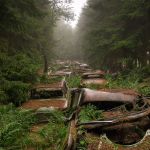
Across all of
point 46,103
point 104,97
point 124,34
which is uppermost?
point 124,34

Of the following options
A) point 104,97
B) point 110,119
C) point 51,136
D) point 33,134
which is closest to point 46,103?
point 104,97

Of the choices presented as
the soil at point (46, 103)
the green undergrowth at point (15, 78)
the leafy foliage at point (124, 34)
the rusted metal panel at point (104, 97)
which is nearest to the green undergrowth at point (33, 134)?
the rusted metal panel at point (104, 97)

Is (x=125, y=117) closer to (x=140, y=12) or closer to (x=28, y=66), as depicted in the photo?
(x=28, y=66)

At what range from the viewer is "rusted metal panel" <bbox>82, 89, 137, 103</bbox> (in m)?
8.83

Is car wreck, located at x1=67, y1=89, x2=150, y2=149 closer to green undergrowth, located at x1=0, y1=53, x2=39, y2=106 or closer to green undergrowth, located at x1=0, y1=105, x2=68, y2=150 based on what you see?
green undergrowth, located at x1=0, y1=105, x2=68, y2=150

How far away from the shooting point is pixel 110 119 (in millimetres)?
Result: 6270

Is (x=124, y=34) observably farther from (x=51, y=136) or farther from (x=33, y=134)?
(x=51, y=136)

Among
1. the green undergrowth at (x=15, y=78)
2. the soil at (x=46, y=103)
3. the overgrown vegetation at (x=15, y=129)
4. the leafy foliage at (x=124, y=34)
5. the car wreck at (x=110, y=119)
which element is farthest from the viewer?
the leafy foliage at (x=124, y=34)

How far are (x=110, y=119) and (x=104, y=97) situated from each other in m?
2.65

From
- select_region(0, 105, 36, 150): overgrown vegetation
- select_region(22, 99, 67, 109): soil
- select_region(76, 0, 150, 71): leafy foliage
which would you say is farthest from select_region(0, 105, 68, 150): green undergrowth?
select_region(76, 0, 150, 71): leafy foliage

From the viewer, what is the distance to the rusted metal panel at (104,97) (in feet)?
29.0

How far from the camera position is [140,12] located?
26.1 metres

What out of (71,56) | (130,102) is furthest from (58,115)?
(71,56)

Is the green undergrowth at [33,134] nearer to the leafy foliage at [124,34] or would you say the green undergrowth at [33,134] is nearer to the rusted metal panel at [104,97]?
the rusted metal panel at [104,97]
